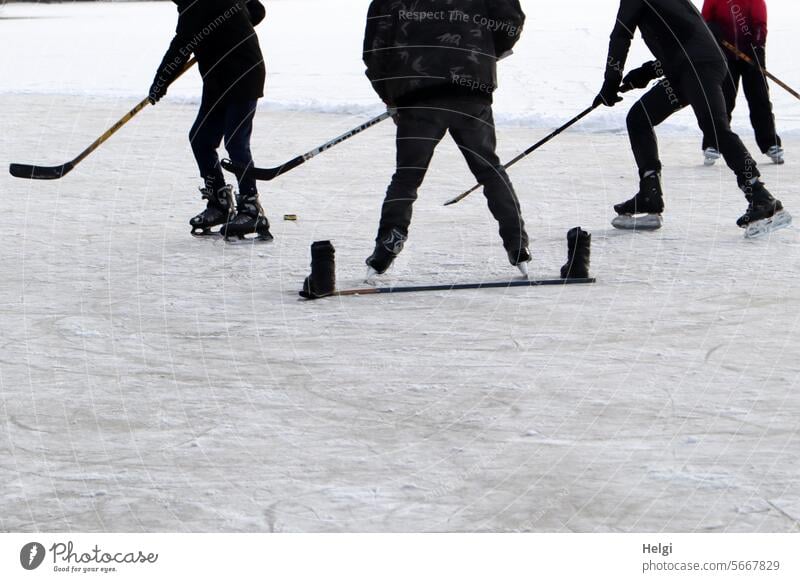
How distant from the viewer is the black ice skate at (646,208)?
295 inches

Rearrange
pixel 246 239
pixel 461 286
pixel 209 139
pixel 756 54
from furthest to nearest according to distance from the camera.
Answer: pixel 756 54 < pixel 246 239 < pixel 209 139 < pixel 461 286

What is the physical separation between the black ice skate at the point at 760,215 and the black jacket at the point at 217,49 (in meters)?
2.64

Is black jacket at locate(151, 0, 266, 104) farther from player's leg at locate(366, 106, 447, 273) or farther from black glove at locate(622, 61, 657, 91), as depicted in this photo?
black glove at locate(622, 61, 657, 91)

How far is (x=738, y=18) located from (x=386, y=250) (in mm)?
4272

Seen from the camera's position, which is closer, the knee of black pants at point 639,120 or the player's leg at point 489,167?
the player's leg at point 489,167

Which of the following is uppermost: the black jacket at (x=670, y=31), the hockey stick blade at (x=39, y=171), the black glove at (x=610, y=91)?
the black jacket at (x=670, y=31)

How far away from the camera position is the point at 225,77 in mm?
6879

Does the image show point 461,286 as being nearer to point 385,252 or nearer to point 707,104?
point 385,252

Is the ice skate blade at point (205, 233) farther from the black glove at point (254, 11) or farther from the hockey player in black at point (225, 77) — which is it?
the black glove at point (254, 11)

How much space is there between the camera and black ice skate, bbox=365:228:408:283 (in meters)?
6.12

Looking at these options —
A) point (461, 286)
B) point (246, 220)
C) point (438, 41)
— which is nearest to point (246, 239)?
point (246, 220)

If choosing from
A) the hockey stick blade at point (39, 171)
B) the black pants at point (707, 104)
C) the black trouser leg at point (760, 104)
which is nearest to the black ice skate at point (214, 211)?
the hockey stick blade at point (39, 171)

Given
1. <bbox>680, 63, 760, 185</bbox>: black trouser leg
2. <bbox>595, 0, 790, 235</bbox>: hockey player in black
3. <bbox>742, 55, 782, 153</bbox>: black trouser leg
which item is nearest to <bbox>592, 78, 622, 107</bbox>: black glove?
<bbox>595, 0, 790, 235</bbox>: hockey player in black

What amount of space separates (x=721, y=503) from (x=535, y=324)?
6.63 ft
